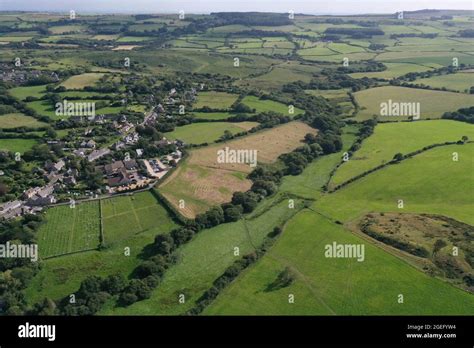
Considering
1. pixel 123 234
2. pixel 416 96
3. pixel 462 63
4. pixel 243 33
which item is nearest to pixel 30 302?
pixel 123 234

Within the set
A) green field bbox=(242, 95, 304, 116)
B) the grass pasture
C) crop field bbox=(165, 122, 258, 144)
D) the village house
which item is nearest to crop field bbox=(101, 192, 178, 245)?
the village house

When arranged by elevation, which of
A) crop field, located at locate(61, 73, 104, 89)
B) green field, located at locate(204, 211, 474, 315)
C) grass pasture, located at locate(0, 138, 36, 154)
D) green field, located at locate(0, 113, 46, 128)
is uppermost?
crop field, located at locate(61, 73, 104, 89)

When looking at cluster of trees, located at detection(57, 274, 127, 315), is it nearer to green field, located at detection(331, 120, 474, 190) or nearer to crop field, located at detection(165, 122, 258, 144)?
green field, located at detection(331, 120, 474, 190)

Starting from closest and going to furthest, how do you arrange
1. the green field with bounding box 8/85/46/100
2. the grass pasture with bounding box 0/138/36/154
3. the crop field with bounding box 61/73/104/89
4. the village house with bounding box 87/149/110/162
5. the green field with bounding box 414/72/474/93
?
the village house with bounding box 87/149/110/162 < the grass pasture with bounding box 0/138/36/154 < the green field with bounding box 8/85/46/100 < the crop field with bounding box 61/73/104/89 < the green field with bounding box 414/72/474/93

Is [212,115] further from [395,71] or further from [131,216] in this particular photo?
[395,71]

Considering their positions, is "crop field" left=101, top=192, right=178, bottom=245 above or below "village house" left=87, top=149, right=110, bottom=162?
below

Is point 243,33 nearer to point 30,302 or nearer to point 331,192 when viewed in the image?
point 331,192

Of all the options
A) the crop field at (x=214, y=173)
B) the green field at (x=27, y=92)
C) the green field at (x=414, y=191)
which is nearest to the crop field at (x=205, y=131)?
the crop field at (x=214, y=173)

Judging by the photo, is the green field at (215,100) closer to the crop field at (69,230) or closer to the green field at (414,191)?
the green field at (414,191)
